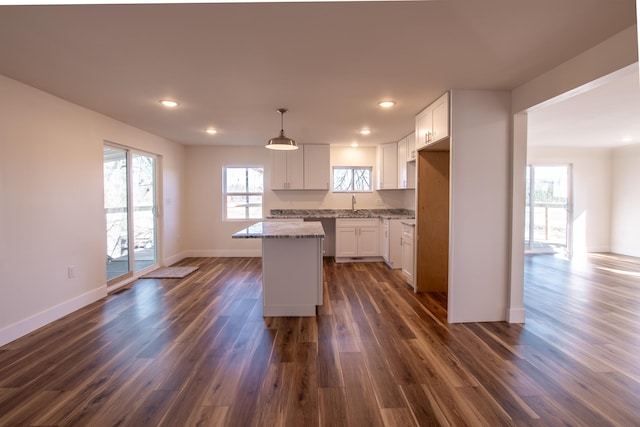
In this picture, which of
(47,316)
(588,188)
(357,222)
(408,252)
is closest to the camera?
(47,316)

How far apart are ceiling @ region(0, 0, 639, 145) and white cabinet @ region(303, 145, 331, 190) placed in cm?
242

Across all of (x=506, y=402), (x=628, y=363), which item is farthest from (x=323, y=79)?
(x=628, y=363)

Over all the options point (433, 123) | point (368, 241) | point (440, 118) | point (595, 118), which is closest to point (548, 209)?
point (595, 118)

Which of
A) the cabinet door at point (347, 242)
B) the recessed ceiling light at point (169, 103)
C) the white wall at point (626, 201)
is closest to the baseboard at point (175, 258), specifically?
the recessed ceiling light at point (169, 103)

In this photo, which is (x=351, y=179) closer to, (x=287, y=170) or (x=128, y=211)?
(x=287, y=170)

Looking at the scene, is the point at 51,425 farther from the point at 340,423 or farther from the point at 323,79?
the point at 323,79

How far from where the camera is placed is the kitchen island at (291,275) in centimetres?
313

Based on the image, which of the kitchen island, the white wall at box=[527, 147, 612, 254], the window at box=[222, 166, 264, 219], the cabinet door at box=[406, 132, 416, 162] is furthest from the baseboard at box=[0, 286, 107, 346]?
the white wall at box=[527, 147, 612, 254]

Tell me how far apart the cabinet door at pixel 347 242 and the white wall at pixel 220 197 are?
0.82 meters

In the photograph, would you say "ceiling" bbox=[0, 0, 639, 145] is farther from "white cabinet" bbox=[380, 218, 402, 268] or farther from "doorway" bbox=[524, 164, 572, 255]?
"doorway" bbox=[524, 164, 572, 255]

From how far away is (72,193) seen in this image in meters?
3.30

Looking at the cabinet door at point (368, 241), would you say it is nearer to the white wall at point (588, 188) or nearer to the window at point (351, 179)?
the window at point (351, 179)

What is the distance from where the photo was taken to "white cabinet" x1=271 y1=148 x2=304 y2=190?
581 cm

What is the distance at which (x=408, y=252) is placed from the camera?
435 centimetres
